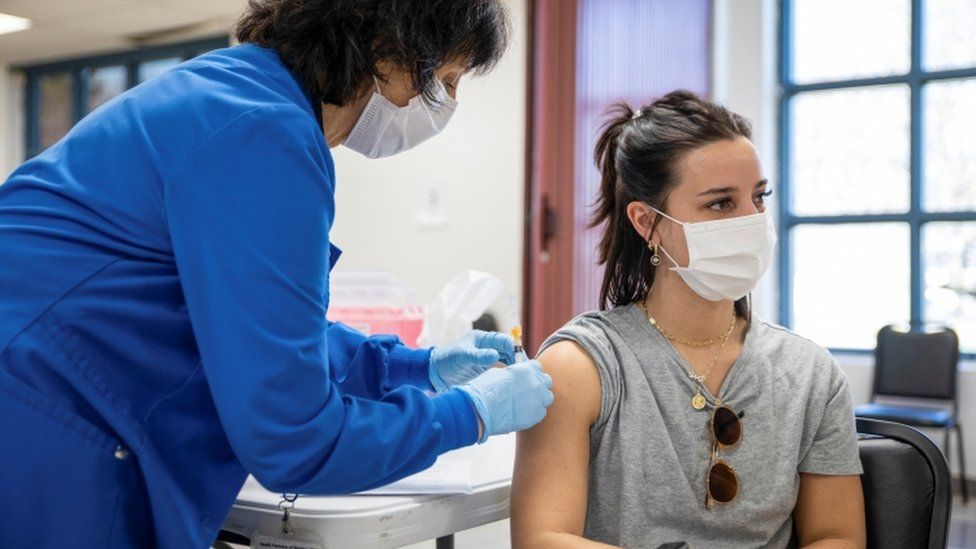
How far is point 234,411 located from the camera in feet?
2.79

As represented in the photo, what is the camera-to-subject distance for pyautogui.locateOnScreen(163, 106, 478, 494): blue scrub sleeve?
33.4 inches

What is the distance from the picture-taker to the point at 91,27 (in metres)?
3.96

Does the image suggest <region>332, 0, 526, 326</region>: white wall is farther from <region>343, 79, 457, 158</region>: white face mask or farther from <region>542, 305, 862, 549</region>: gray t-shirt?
<region>343, 79, 457, 158</region>: white face mask

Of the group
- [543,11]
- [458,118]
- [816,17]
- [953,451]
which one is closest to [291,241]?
[543,11]

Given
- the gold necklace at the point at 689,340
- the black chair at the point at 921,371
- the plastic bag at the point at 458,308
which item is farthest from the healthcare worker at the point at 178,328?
the black chair at the point at 921,371

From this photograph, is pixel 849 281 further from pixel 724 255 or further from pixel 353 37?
pixel 353 37

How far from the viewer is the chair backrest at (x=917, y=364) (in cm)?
423

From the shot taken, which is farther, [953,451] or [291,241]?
[953,451]

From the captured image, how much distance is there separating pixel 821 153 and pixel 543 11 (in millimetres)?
1844

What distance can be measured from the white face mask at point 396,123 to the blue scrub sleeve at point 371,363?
0.97 feet

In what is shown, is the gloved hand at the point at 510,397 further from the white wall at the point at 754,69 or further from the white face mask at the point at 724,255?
the white wall at the point at 754,69

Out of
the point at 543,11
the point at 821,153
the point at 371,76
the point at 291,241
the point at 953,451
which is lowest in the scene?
the point at 953,451

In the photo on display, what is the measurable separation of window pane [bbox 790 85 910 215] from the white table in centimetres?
407

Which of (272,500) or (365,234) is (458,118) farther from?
(272,500)
